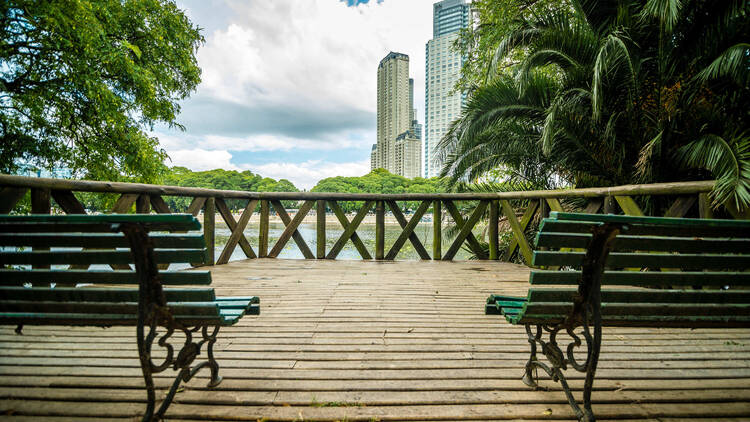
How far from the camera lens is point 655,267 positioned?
142cm

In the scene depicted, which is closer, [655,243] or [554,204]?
[655,243]

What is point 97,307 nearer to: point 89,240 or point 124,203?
point 89,240

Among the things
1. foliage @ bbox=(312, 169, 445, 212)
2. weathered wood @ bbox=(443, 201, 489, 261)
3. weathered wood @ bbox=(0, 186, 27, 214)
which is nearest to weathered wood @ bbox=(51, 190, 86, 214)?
weathered wood @ bbox=(0, 186, 27, 214)

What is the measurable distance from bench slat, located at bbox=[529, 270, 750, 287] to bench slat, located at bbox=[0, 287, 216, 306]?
1.35 metres

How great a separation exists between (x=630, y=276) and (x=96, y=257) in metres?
2.13

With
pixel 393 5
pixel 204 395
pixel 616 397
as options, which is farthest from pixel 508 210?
pixel 393 5

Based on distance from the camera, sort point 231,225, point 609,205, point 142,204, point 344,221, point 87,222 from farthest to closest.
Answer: point 344,221 < point 231,225 < point 142,204 < point 609,205 < point 87,222

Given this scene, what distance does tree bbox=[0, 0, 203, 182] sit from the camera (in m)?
7.08

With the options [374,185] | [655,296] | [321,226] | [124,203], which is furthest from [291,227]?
[374,185]

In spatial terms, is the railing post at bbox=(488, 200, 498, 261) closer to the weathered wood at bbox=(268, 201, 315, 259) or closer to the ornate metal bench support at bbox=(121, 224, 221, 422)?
the weathered wood at bbox=(268, 201, 315, 259)

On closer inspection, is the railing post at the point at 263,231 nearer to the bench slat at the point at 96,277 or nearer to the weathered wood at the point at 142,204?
the weathered wood at the point at 142,204

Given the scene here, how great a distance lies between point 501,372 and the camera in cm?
175

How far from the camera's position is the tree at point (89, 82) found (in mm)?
7082

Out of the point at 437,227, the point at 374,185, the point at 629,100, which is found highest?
the point at 374,185
